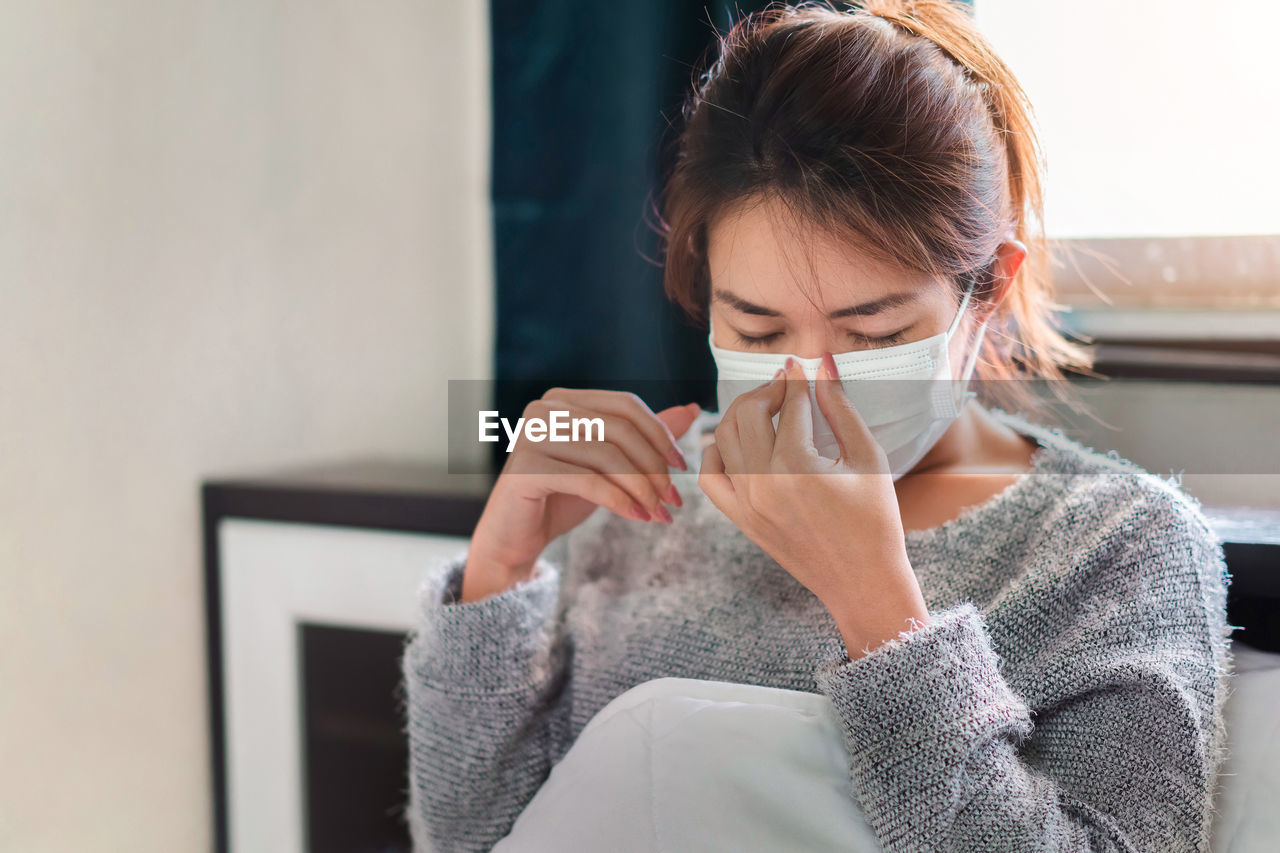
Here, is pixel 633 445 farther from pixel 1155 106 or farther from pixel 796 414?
pixel 1155 106

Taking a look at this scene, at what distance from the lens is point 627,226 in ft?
2.72

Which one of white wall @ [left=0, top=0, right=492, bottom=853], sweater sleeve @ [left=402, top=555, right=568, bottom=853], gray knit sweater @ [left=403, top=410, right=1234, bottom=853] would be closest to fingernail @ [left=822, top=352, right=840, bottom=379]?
gray knit sweater @ [left=403, top=410, right=1234, bottom=853]

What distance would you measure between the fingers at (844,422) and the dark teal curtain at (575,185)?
28 cm

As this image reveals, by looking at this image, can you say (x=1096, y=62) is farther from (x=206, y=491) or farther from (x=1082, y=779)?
(x=206, y=491)

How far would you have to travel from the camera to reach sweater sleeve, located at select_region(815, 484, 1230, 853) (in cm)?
40

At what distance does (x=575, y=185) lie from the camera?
849 mm

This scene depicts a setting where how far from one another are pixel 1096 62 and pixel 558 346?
0.46 meters

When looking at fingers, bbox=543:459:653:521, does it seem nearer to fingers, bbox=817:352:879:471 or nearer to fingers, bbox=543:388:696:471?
fingers, bbox=543:388:696:471

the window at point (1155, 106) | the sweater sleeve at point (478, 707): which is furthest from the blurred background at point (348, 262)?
the sweater sleeve at point (478, 707)

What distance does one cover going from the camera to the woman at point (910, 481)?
408 mm

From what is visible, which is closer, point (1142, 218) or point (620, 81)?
point (1142, 218)

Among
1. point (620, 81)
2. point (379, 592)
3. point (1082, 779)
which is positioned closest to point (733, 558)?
point (1082, 779)

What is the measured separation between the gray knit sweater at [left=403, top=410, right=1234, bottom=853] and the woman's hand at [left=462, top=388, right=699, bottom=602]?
0.03 metres

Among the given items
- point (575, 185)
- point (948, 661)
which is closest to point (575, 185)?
point (575, 185)
